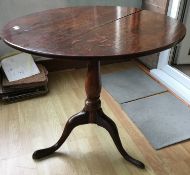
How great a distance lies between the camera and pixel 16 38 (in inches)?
36.4

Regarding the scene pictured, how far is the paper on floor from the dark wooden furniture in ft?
2.39

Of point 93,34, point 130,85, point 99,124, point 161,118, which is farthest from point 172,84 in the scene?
point 93,34

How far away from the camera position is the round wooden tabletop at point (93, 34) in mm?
819

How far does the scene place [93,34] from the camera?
98cm

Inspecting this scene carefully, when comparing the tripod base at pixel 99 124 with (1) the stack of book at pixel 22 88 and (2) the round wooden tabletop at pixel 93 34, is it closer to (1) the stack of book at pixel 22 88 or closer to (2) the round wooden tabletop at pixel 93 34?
(2) the round wooden tabletop at pixel 93 34

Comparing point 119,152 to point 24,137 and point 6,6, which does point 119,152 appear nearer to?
point 24,137

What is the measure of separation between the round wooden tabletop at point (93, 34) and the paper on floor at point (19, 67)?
2.38 feet

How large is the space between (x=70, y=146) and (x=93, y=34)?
0.74 meters

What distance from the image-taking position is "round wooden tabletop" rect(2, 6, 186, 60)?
0.82 m

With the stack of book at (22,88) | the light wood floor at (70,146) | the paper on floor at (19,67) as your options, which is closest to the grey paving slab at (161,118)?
the light wood floor at (70,146)

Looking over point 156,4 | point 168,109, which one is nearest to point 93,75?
point 168,109

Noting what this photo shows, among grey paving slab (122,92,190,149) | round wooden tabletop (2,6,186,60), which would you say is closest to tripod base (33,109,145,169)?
grey paving slab (122,92,190,149)

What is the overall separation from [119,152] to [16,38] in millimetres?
854

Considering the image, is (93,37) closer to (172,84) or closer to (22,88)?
(22,88)
